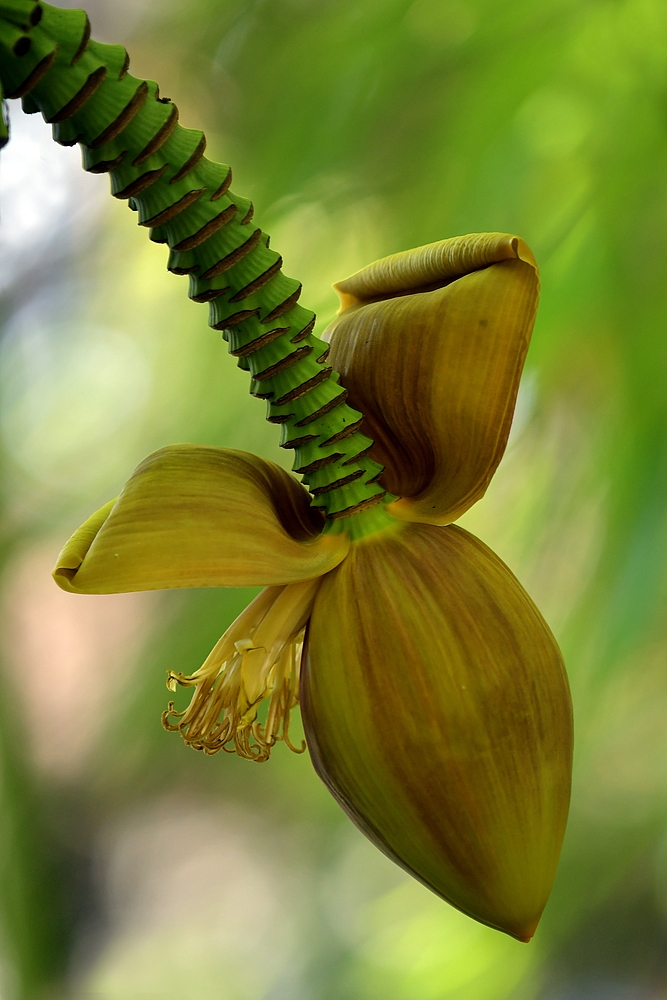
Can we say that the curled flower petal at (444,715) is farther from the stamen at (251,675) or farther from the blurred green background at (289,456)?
the blurred green background at (289,456)

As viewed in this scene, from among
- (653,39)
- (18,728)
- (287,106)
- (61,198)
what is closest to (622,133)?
(653,39)

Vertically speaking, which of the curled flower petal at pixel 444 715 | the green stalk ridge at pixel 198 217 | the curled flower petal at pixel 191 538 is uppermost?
the green stalk ridge at pixel 198 217

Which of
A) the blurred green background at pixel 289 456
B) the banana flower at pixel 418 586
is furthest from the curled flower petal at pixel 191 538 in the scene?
the blurred green background at pixel 289 456

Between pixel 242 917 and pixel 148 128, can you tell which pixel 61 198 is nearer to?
pixel 148 128

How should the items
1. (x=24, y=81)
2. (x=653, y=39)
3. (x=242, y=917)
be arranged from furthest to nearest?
(x=242, y=917) < (x=653, y=39) < (x=24, y=81)

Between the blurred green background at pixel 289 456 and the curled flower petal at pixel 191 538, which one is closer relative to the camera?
the curled flower petal at pixel 191 538

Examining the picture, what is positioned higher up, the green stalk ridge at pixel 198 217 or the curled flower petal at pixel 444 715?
the green stalk ridge at pixel 198 217

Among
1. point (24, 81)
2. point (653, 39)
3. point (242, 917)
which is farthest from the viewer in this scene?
point (242, 917)

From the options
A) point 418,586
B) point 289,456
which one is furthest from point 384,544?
point 289,456

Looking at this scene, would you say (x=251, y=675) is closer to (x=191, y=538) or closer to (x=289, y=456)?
(x=191, y=538)
